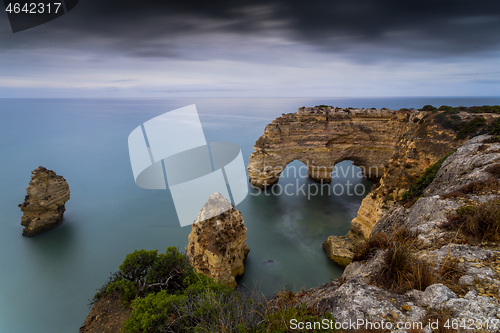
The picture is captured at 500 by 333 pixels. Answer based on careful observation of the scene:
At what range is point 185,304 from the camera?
404 cm

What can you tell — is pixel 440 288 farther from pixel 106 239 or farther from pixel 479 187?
pixel 106 239

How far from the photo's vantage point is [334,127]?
75.3 feet

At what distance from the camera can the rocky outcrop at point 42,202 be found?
1545 cm

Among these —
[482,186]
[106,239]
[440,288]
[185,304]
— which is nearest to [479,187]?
[482,186]

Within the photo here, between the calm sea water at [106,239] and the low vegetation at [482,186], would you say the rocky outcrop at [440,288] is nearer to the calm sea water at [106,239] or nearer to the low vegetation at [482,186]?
the low vegetation at [482,186]

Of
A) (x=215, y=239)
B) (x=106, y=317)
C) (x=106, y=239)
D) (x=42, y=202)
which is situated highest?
(x=106, y=317)

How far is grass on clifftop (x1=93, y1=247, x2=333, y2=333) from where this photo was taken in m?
3.18

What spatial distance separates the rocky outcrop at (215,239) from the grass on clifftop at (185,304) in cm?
307

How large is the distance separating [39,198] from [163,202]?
9352 mm

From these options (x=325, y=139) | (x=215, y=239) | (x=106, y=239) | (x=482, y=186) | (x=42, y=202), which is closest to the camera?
(x=482, y=186)

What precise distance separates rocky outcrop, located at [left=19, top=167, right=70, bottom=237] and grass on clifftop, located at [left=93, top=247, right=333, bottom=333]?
577 inches

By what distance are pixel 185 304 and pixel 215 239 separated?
19.0ft

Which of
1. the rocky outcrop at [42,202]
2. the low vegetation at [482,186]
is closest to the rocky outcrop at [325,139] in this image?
the rocky outcrop at [42,202]

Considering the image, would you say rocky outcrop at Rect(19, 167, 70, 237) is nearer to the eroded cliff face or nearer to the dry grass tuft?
the eroded cliff face
